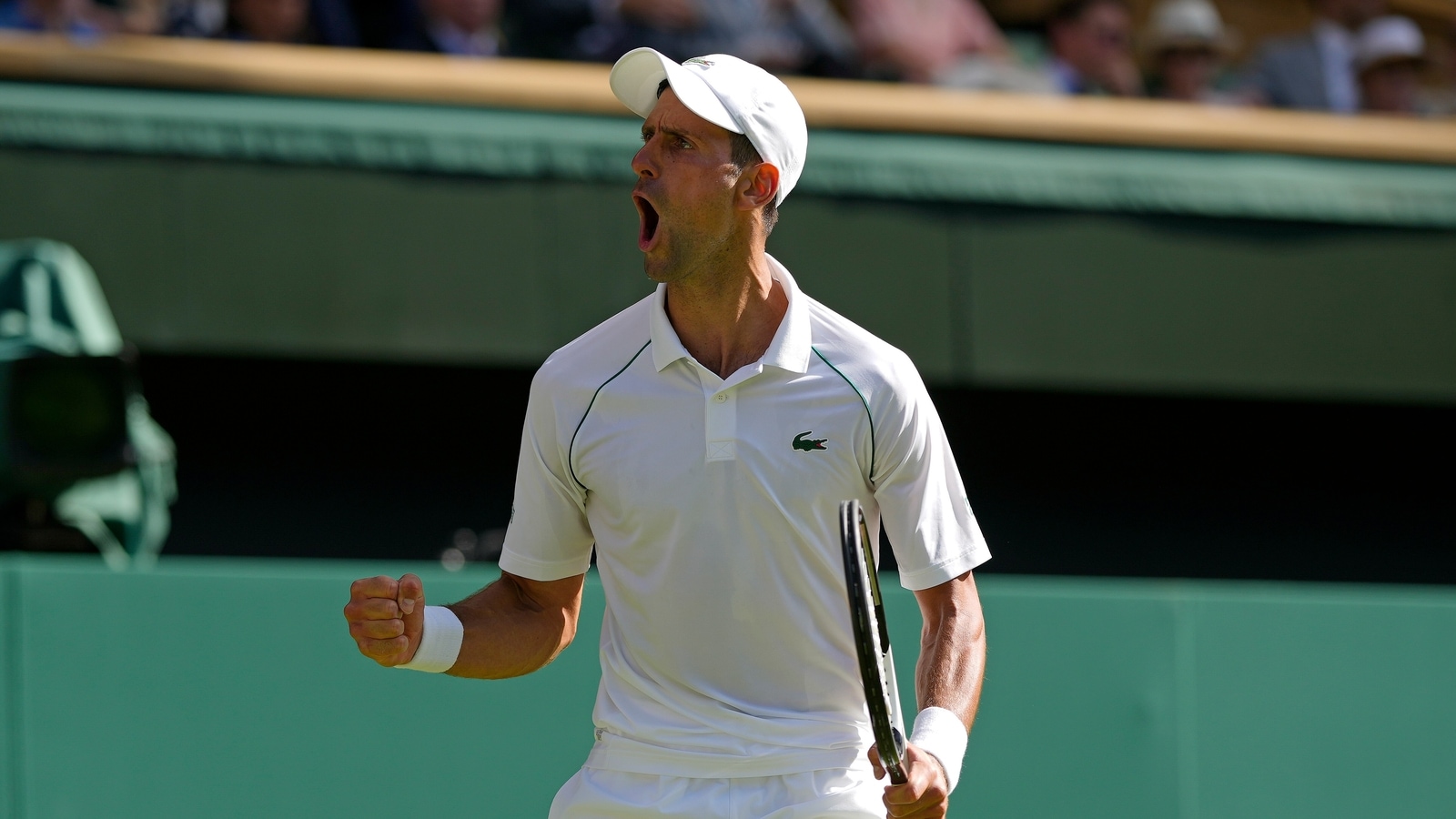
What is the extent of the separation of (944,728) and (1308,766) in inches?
131

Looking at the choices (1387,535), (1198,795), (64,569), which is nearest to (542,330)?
(64,569)

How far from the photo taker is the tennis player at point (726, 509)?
2.95 metres

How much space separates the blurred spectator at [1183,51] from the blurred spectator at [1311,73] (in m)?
0.23

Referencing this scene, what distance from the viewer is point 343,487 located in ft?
26.0

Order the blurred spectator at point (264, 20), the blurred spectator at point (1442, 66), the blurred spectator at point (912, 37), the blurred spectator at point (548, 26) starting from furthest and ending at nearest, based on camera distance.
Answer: the blurred spectator at point (1442, 66) < the blurred spectator at point (912, 37) < the blurred spectator at point (548, 26) < the blurred spectator at point (264, 20)

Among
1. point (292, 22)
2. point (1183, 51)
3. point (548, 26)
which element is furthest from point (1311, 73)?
point (292, 22)

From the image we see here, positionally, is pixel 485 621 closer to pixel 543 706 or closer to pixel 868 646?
pixel 868 646

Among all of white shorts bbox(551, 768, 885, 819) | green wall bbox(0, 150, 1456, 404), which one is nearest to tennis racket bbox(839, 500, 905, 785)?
white shorts bbox(551, 768, 885, 819)

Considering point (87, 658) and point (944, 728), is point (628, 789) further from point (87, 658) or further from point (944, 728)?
point (87, 658)

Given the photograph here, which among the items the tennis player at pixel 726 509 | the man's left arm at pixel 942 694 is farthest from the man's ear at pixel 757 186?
the man's left arm at pixel 942 694

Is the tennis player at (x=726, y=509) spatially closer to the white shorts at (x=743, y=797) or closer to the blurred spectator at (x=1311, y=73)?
the white shorts at (x=743, y=797)

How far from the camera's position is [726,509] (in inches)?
117

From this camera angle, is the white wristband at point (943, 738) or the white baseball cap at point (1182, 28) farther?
the white baseball cap at point (1182, 28)

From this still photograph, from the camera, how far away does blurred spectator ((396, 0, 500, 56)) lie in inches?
301
